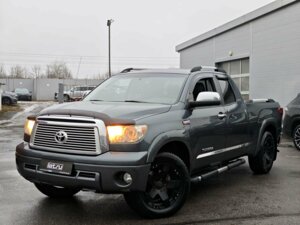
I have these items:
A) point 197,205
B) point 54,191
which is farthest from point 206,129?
point 54,191

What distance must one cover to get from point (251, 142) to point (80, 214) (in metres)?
3.40

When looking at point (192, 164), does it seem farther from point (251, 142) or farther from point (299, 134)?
point (299, 134)

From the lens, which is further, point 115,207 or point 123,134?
point 115,207

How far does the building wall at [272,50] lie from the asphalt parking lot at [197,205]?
10109mm

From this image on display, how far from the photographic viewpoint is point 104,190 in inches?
188

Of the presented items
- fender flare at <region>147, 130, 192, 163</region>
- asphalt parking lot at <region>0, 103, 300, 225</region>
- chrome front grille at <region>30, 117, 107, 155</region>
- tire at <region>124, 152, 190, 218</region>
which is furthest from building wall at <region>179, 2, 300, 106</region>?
chrome front grille at <region>30, 117, 107, 155</region>

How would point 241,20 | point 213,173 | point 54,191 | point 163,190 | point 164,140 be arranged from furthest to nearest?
point 241,20
point 213,173
point 54,191
point 163,190
point 164,140

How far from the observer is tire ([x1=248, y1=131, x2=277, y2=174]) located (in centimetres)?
779

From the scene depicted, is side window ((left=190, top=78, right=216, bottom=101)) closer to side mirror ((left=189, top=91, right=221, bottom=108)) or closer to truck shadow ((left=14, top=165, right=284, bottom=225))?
side mirror ((left=189, top=91, right=221, bottom=108))

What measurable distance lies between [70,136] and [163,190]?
1300mm

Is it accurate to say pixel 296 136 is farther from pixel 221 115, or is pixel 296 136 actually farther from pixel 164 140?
pixel 164 140

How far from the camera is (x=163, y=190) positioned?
526 cm

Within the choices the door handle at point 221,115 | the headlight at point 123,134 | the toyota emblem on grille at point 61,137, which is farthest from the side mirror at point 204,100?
the toyota emblem on grille at point 61,137

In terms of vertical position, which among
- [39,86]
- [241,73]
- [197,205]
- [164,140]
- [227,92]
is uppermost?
[39,86]
